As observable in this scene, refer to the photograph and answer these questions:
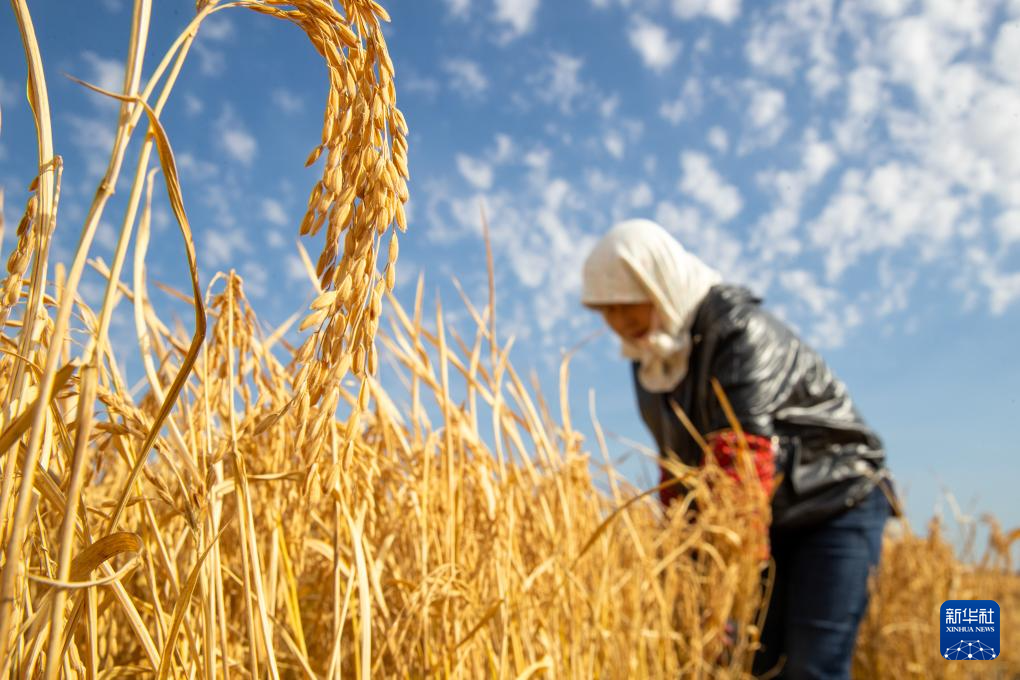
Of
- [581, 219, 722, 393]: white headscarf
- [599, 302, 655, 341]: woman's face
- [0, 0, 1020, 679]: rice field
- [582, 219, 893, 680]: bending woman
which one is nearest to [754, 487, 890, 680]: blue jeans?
[582, 219, 893, 680]: bending woman

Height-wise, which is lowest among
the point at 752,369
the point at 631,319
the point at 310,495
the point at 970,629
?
the point at 970,629

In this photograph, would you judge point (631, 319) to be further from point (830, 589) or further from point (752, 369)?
point (830, 589)

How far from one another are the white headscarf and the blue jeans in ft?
1.72

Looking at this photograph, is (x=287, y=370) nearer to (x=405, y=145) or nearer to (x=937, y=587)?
(x=405, y=145)

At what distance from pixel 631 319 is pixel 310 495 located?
1.61 m

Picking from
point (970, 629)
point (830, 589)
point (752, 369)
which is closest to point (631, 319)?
point (752, 369)

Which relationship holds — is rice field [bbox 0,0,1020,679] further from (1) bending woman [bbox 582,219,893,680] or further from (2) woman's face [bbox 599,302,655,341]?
(2) woman's face [bbox 599,302,655,341]

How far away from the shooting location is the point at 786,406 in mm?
1715

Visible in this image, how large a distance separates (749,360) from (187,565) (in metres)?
1.29

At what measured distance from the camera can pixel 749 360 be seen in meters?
1.64

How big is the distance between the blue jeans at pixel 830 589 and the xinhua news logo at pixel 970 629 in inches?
7.9

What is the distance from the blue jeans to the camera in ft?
5.11

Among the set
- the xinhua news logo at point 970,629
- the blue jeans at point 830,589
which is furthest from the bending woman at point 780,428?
the xinhua news logo at point 970,629

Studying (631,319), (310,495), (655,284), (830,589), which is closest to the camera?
(310,495)
